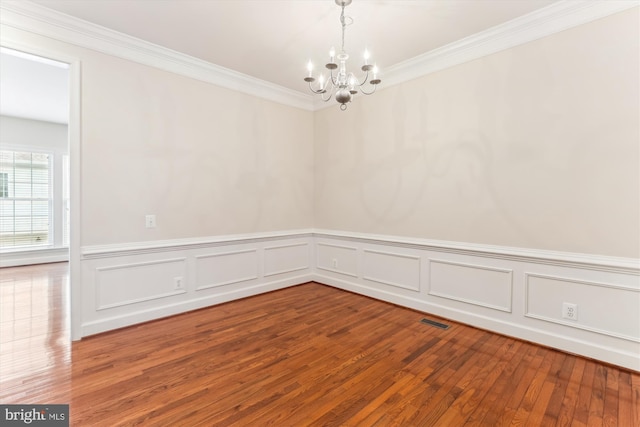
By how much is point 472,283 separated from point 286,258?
8.19 feet

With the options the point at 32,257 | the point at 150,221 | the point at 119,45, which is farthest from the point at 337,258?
the point at 32,257

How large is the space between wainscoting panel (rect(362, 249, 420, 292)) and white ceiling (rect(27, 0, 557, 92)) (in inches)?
92.6

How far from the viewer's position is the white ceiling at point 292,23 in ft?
8.04

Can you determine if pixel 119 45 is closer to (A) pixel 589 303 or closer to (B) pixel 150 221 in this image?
(B) pixel 150 221

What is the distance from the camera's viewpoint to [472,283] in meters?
3.11

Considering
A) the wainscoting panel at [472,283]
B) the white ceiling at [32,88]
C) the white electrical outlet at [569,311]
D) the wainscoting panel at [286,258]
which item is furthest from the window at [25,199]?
the white electrical outlet at [569,311]

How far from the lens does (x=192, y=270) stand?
3520 mm

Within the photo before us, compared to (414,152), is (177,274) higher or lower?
lower

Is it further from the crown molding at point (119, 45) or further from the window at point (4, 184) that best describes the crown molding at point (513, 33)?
the window at point (4, 184)

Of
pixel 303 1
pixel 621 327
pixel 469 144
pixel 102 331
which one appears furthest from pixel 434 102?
pixel 102 331

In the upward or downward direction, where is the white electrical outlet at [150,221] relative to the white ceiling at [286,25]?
downward

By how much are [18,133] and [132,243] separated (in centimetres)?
536

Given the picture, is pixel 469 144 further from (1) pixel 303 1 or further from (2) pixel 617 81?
(1) pixel 303 1

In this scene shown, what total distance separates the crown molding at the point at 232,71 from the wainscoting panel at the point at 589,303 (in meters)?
2.17
